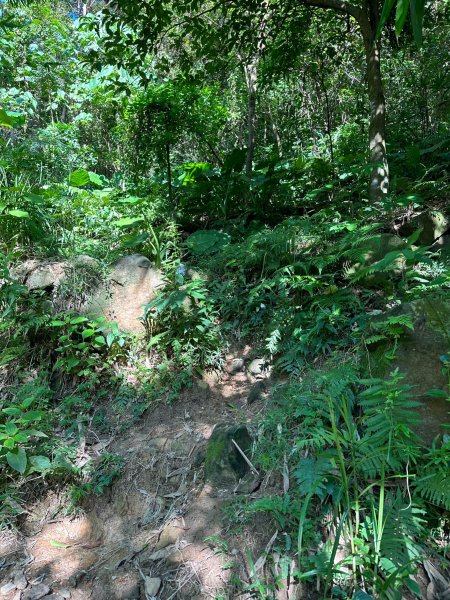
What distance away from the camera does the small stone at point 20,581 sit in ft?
8.21

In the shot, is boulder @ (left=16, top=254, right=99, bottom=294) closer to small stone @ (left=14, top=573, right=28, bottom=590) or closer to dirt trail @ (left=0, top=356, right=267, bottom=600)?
dirt trail @ (left=0, top=356, right=267, bottom=600)

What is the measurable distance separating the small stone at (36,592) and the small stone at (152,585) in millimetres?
575

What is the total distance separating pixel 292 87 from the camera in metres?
8.67

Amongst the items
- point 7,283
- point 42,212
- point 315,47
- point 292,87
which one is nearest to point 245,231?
point 42,212

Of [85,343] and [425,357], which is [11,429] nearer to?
[85,343]

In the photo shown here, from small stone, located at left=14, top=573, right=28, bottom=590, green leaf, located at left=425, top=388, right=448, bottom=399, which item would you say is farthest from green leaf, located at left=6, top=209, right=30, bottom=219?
green leaf, located at left=425, top=388, right=448, bottom=399

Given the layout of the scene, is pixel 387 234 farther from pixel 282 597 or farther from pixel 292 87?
pixel 292 87

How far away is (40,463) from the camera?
294cm

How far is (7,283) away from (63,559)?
2.24 m

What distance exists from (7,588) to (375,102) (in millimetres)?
4428

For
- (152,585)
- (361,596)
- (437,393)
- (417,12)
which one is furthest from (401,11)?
(152,585)

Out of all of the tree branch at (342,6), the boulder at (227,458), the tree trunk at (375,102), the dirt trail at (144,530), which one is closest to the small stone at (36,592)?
the dirt trail at (144,530)

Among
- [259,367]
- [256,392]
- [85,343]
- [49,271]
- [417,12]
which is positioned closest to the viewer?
[417,12]

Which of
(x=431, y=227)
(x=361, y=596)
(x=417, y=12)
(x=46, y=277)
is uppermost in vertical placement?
(x=417, y=12)
